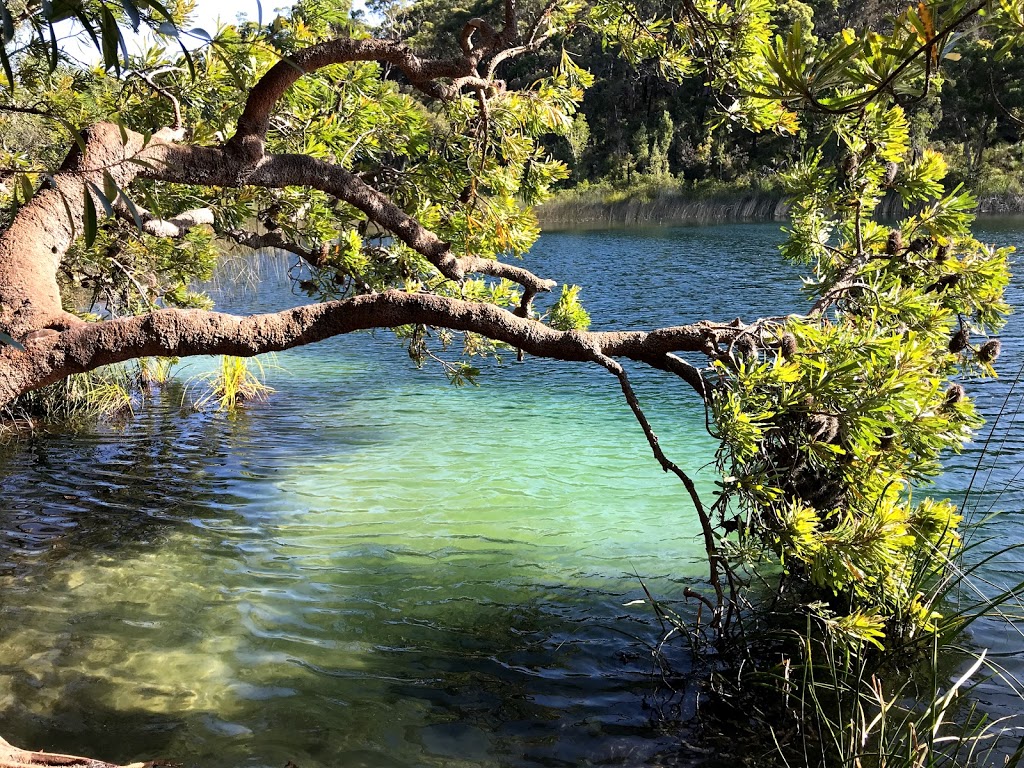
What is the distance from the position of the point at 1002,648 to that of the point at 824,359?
9.14ft

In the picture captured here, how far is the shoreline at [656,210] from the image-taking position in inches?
1592

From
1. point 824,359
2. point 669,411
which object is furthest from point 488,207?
point 669,411

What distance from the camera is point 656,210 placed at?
145 feet

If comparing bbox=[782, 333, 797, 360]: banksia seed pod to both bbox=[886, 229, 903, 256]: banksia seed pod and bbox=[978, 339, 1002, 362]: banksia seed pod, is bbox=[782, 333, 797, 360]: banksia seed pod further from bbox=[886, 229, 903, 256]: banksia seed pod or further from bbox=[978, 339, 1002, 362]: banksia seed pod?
bbox=[886, 229, 903, 256]: banksia seed pod

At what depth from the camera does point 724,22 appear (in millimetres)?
3904

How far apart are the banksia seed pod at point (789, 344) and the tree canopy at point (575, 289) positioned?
0.5 inches

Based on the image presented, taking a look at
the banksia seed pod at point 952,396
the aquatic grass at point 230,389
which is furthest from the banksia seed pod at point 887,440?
the aquatic grass at point 230,389

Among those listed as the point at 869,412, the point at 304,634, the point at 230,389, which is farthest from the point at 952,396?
the point at 230,389

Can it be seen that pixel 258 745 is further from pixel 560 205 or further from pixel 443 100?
pixel 560 205

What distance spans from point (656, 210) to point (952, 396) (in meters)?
43.1

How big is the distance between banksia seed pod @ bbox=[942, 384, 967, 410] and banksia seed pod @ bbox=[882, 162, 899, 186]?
1171 mm

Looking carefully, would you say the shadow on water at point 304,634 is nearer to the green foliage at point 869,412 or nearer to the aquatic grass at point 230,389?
the green foliage at point 869,412

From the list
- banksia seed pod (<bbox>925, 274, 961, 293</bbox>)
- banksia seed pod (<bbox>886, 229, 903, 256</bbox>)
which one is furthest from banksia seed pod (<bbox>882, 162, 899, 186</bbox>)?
banksia seed pod (<bbox>925, 274, 961, 293</bbox>)

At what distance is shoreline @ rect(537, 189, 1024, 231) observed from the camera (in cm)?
4044
